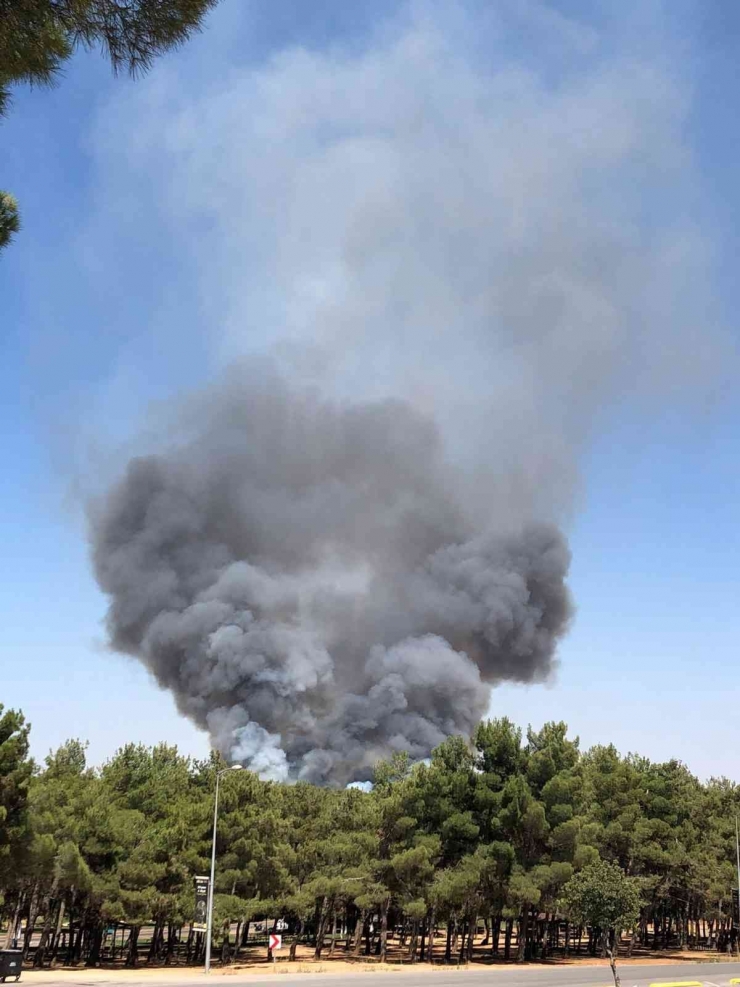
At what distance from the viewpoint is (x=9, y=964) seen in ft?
97.3

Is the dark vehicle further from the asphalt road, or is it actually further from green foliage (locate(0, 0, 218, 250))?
green foliage (locate(0, 0, 218, 250))

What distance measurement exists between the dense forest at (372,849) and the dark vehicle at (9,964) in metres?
2.58

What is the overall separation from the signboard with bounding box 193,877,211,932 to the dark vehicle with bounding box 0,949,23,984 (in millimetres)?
6034

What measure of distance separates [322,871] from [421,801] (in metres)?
6.31

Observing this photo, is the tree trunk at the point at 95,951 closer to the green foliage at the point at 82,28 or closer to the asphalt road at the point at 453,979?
the asphalt road at the point at 453,979

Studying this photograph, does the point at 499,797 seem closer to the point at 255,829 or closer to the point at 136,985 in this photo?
the point at 255,829

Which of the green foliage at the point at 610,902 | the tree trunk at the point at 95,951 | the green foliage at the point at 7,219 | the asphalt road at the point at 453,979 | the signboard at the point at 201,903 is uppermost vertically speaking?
the green foliage at the point at 7,219

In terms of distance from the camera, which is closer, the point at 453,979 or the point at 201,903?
the point at 201,903

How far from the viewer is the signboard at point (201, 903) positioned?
3064 cm

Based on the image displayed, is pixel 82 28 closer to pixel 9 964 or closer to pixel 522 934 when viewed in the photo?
pixel 9 964

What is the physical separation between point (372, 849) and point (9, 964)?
67.1 ft

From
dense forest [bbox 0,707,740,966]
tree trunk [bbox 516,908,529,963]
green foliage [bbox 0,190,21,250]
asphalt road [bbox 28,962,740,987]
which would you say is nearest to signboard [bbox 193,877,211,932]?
asphalt road [bbox 28,962,740,987]

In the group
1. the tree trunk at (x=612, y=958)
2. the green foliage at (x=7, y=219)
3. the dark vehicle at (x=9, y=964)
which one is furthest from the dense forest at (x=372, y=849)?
the green foliage at (x=7, y=219)

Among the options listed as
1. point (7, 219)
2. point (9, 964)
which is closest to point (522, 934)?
point (9, 964)
